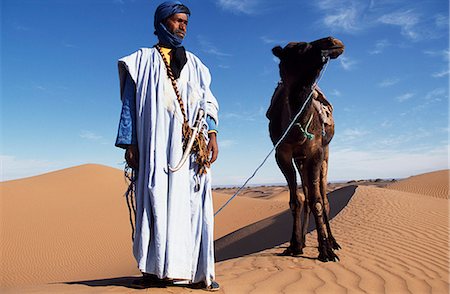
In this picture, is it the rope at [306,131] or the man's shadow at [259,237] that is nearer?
the rope at [306,131]

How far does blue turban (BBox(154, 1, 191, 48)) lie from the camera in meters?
3.48

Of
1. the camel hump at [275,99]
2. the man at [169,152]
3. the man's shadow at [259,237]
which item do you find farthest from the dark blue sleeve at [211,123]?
the man's shadow at [259,237]

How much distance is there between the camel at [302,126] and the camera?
488cm

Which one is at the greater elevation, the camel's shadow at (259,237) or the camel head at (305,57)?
the camel head at (305,57)

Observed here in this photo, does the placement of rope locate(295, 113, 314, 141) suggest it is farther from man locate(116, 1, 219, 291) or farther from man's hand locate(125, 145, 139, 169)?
man's hand locate(125, 145, 139, 169)

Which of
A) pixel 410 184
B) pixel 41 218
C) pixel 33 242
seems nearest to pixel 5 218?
pixel 41 218

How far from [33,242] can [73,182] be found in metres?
13.1

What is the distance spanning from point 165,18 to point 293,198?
3.69m

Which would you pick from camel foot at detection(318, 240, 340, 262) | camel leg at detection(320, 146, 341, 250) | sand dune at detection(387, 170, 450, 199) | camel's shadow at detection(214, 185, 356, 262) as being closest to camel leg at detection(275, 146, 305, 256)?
camel foot at detection(318, 240, 340, 262)

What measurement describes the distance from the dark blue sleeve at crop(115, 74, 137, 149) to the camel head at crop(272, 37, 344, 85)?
2.40 meters

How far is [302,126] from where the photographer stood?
5191 mm

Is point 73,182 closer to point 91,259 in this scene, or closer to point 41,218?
point 41,218

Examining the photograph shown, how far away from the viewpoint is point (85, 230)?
1938 cm

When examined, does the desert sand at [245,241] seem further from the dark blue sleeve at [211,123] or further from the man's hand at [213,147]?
the dark blue sleeve at [211,123]
